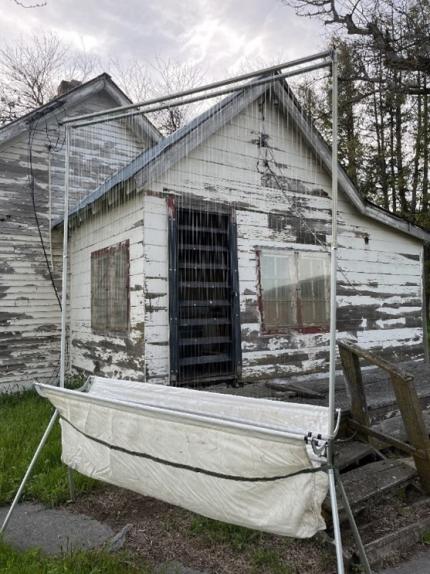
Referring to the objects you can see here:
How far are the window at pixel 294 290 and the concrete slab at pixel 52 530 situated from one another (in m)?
3.71

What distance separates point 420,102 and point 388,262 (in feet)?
37.4

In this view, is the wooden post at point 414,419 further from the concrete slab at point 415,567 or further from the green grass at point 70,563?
the green grass at point 70,563

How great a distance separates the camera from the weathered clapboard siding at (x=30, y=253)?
7773 millimetres

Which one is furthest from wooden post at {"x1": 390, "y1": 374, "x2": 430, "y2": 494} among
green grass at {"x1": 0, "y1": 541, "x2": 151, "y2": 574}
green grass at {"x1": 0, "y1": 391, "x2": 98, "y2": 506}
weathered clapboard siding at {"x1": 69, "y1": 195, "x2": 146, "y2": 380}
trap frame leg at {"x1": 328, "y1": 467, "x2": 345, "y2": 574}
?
weathered clapboard siding at {"x1": 69, "y1": 195, "x2": 146, "y2": 380}

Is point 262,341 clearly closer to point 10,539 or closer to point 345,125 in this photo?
point 10,539

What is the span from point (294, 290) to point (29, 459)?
413 centimetres

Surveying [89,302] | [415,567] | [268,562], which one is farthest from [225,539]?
[89,302]

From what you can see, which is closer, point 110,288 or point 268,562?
point 268,562

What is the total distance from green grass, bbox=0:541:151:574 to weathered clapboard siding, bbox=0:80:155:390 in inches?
212

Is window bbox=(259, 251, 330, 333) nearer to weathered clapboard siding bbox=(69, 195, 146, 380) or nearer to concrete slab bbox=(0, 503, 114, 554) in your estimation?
weathered clapboard siding bbox=(69, 195, 146, 380)

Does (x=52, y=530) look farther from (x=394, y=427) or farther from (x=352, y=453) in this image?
(x=394, y=427)

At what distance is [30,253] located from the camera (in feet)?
26.2

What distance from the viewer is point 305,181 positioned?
23.6ft

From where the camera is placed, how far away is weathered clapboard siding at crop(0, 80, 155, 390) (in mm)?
7773
